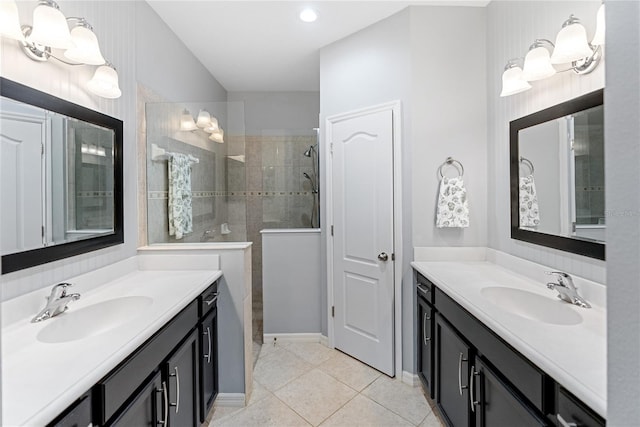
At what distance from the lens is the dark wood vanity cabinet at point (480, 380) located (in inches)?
39.3

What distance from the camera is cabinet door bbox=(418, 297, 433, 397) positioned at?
2.06 metres

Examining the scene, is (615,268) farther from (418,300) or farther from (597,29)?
(418,300)

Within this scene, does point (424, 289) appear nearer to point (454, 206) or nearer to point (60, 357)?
point (454, 206)

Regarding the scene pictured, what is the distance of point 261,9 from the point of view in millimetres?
2373

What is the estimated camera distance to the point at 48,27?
51.3 inches

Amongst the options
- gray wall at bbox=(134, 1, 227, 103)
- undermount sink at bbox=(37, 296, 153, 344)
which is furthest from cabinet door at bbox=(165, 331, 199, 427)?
gray wall at bbox=(134, 1, 227, 103)

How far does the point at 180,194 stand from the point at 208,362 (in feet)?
3.88

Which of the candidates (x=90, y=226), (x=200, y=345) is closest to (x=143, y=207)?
(x=90, y=226)

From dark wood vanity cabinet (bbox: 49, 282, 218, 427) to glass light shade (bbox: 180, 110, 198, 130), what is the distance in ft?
3.87

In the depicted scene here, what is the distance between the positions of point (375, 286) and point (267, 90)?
284 centimetres

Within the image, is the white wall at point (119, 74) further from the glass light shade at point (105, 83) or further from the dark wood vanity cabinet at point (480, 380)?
the dark wood vanity cabinet at point (480, 380)

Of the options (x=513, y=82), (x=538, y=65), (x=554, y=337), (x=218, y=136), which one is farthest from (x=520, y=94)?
(x=218, y=136)

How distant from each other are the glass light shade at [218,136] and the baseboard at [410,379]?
7.23 ft

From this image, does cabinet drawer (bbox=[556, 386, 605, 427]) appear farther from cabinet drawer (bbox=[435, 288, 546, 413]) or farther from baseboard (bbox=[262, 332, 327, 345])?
baseboard (bbox=[262, 332, 327, 345])
